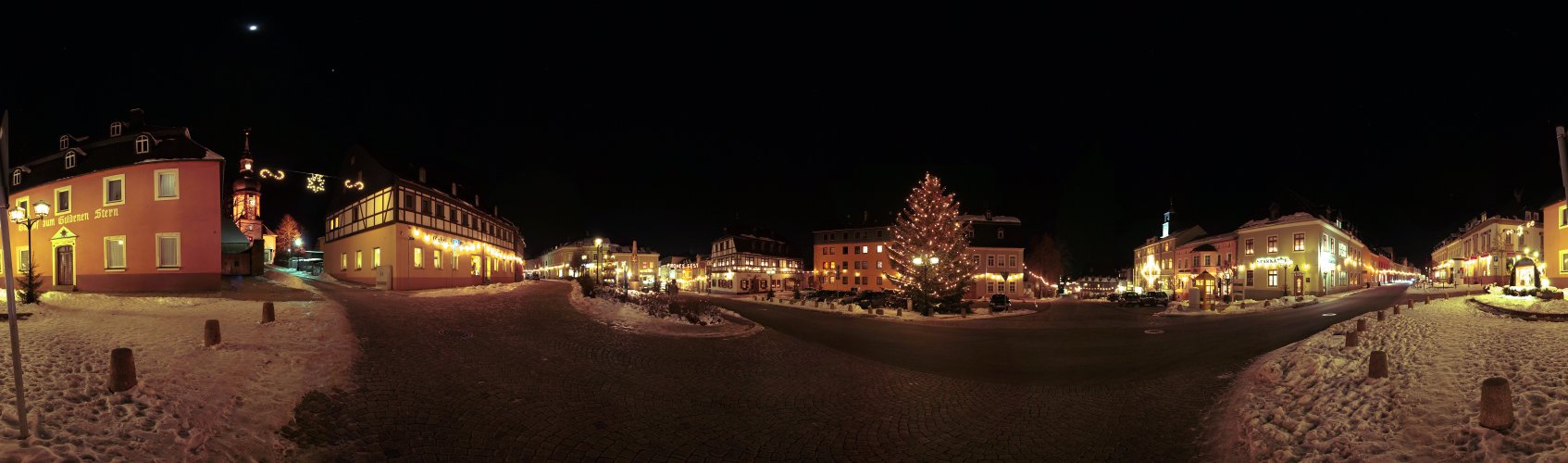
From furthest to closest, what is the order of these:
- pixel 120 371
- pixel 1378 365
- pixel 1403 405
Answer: pixel 1378 365
pixel 1403 405
pixel 120 371

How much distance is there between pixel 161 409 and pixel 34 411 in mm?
945

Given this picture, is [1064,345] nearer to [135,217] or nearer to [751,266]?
[135,217]

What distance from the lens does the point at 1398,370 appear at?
9.21 meters

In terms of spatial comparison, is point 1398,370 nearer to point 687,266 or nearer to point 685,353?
point 685,353

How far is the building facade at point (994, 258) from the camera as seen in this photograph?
217 ft

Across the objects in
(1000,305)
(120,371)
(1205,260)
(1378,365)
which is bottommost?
(1000,305)

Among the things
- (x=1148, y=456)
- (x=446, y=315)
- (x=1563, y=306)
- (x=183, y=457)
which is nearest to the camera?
(x=183, y=457)

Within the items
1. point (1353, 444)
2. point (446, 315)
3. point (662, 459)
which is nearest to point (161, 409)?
point (662, 459)

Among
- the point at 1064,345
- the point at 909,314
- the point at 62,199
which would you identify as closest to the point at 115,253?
the point at 62,199

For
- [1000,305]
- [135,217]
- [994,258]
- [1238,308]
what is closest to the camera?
[135,217]

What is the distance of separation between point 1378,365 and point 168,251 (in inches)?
1386

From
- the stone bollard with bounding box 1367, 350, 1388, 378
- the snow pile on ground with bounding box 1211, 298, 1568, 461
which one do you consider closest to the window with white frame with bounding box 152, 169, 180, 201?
the snow pile on ground with bounding box 1211, 298, 1568, 461

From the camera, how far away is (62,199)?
23516 mm

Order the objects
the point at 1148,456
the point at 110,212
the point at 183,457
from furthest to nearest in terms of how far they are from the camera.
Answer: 1. the point at 110,212
2. the point at 1148,456
3. the point at 183,457
